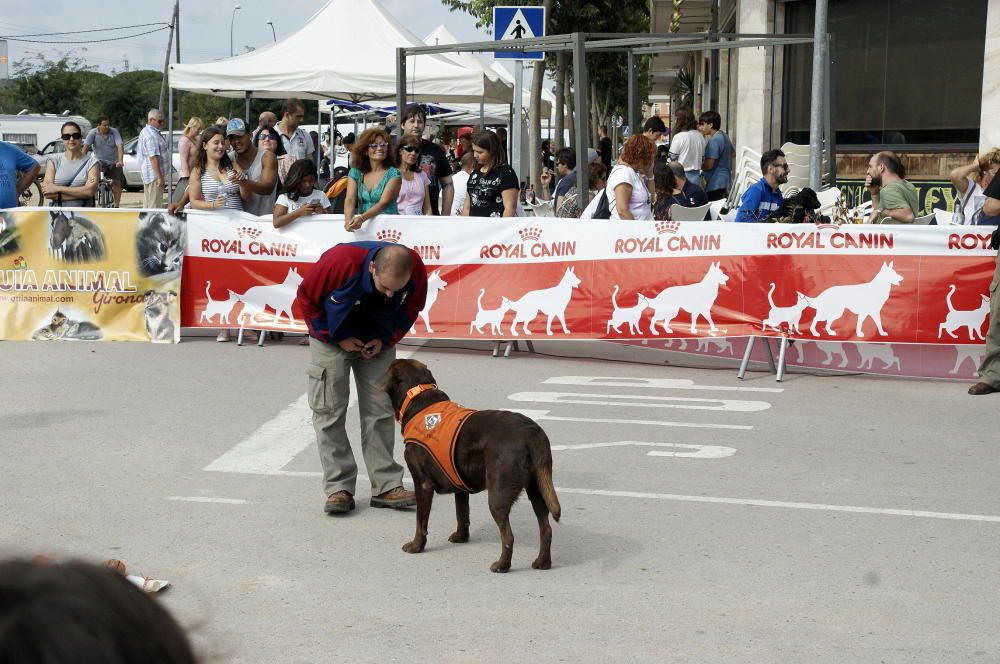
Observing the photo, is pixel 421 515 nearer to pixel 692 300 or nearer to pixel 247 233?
pixel 692 300

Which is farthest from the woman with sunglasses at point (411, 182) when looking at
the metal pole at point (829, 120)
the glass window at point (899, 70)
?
the glass window at point (899, 70)

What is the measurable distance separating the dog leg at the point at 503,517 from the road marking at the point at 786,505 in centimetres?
139

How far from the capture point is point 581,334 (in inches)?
423

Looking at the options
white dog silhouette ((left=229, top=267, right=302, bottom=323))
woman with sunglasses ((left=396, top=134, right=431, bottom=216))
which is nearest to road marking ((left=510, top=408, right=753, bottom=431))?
woman with sunglasses ((left=396, top=134, right=431, bottom=216))

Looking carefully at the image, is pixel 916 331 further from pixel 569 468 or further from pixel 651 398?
pixel 569 468

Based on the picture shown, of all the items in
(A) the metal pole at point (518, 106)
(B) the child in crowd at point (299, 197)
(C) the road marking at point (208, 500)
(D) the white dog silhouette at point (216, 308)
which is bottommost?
(C) the road marking at point (208, 500)

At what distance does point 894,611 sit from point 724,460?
2.60 metres

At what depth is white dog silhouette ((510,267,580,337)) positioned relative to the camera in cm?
1072

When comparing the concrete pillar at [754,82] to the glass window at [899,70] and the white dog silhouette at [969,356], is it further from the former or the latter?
the white dog silhouette at [969,356]

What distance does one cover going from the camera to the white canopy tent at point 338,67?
18.0 meters

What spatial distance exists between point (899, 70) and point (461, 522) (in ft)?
47.6

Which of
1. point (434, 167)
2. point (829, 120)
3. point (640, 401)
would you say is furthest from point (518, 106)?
point (640, 401)

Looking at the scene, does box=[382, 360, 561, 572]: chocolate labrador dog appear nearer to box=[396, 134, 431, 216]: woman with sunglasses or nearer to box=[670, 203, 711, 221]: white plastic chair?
box=[396, 134, 431, 216]: woman with sunglasses

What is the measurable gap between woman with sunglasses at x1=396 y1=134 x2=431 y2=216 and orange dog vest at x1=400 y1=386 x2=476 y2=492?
5865 mm
